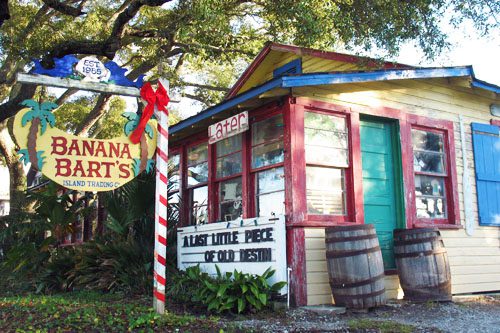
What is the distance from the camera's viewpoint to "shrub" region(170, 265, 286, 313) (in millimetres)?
6629

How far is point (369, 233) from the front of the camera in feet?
22.4

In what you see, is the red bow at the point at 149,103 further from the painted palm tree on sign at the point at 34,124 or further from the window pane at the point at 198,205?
the window pane at the point at 198,205

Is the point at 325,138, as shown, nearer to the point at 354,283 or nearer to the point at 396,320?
the point at 354,283

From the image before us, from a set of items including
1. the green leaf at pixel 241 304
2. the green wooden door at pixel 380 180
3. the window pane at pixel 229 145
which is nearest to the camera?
the green leaf at pixel 241 304

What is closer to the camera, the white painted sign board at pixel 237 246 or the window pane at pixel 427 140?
the white painted sign board at pixel 237 246

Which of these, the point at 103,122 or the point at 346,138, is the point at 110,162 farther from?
the point at 103,122

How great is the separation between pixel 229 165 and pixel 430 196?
138 inches

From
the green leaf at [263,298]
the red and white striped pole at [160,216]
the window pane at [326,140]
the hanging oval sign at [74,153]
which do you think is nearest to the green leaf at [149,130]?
the hanging oval sign at [74,153]

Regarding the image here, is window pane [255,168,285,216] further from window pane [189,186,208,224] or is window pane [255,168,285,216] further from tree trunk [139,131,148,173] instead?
tree trunk [139,131,148,173]

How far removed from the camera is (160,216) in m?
6.34

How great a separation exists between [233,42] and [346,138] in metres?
6.19

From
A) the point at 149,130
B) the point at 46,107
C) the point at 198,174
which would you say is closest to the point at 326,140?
the point at 149,130

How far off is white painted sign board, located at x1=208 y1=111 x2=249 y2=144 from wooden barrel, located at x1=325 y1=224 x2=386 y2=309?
2.20 m

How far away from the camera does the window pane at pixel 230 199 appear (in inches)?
341
